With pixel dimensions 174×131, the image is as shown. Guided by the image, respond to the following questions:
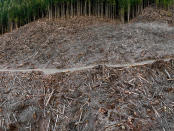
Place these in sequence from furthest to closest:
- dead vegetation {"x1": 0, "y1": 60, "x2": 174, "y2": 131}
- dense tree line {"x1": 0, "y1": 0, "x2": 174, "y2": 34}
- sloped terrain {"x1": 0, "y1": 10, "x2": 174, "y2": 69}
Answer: dense tree line {"x1": 0, "y1": 0, "x2": 174, "y2": 34}, sloped terrain {"x1": 0, "y1": 10, "x2": 174, "y2": 69}, dead vegetation {"x1": 0, "y1": 60, "x2": 174, "y2": 131}

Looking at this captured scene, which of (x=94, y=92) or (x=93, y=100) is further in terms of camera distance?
(x=94, y=92)

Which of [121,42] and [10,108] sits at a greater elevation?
[121,42]

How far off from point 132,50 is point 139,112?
246 inches

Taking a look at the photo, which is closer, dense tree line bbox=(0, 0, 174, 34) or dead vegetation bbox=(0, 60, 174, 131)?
dead vegetation bbox=(0, 60, 174, 131)

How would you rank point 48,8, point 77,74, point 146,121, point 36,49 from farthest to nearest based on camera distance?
point 48,8, point 36,49, point 77,74, point 146,121

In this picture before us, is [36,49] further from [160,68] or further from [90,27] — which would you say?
[160,68]

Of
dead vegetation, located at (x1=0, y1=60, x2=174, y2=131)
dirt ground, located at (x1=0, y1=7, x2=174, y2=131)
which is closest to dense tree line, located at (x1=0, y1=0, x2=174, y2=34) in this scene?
dirt ground, located at (x1=0, y1=7, x2=174, y2=131)

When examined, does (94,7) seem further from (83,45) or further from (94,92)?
(94,92)

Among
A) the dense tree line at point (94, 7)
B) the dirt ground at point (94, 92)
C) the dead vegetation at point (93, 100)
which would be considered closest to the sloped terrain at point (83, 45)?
the dirt ground at point (94, 92)

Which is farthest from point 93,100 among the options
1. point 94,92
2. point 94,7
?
point 94,7

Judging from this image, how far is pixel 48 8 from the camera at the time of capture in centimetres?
2073

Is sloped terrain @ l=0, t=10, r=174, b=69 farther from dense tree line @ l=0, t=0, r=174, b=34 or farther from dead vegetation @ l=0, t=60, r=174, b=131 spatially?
dense tree line @ l=0, t=0, r=174, b=34

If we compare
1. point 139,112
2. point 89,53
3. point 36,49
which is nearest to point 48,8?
point 36,49

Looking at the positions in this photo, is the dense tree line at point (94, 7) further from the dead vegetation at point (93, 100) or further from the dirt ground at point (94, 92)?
the dead vegetation at point (93, 100)
